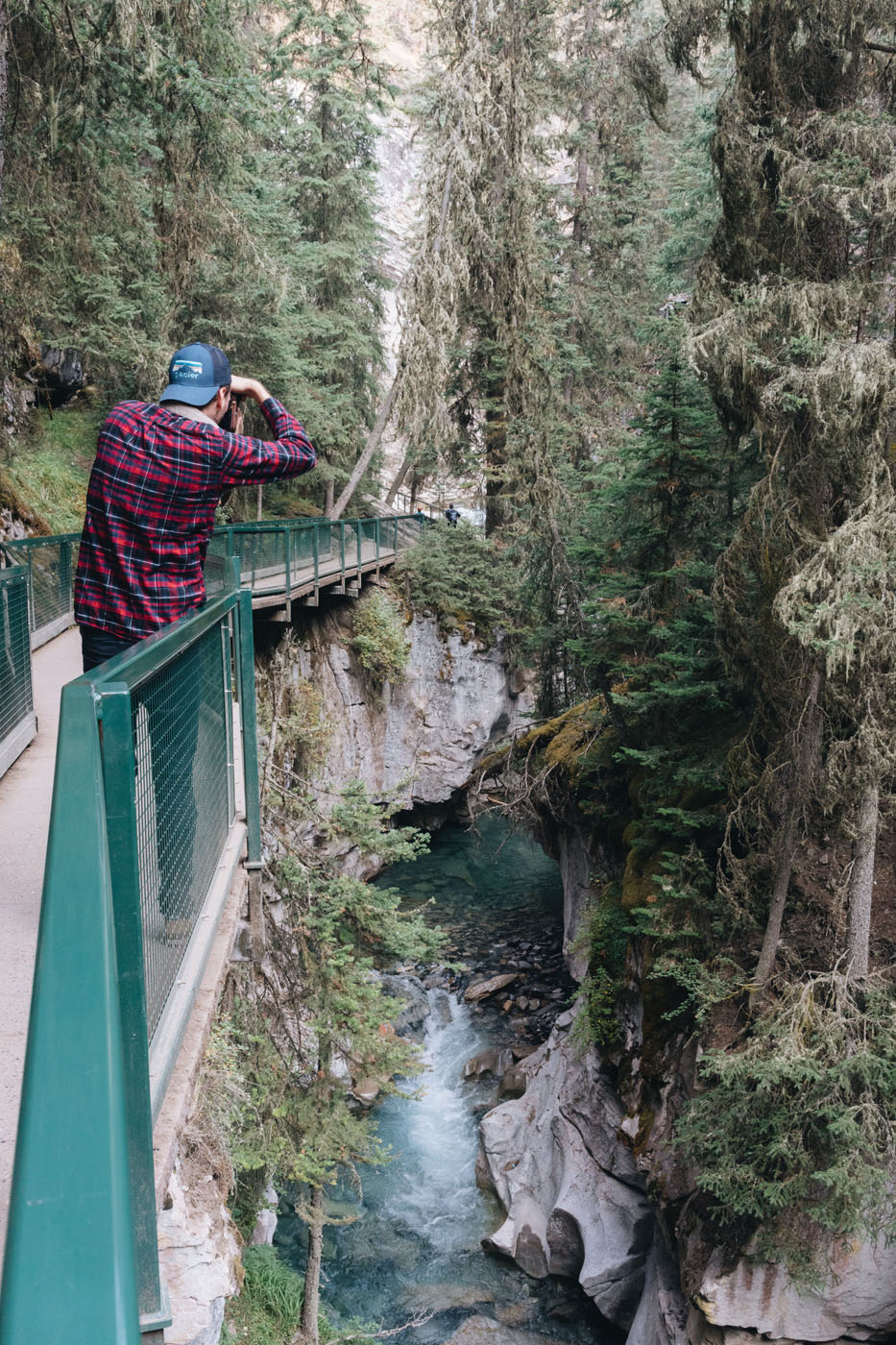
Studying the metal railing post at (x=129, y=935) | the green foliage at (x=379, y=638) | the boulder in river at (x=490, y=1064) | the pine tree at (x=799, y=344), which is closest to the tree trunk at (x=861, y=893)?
the pine tree at (x=799, y=344)

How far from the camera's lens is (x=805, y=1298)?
7.47 m

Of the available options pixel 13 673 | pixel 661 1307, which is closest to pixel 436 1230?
pixel 661 1307

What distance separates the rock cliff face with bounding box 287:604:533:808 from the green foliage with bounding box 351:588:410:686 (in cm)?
23

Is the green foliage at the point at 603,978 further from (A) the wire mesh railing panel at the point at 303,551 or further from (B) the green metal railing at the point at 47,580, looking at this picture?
(B) the green metal railing at the point at 47,580

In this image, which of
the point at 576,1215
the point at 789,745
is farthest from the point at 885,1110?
the point at 576,1215

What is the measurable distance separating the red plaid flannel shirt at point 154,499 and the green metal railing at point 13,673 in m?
2.53

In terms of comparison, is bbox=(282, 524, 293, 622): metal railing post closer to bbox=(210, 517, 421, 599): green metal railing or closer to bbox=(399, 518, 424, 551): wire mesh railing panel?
bbox=(210, 517, 421, 599): green metal railing

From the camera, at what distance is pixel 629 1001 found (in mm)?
10141

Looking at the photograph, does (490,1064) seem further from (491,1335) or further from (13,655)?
(13,655)

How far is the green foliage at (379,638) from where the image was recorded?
18.7 meters

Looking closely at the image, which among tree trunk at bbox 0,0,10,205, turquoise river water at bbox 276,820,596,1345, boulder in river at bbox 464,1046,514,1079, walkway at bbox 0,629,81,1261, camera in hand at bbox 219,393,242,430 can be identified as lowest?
turquoise river water at bbox 276,820,596,1345

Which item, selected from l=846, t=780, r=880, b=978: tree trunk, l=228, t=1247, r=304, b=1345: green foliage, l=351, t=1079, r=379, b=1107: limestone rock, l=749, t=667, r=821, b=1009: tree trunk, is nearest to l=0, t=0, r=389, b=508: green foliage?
l=749, t=667, r=821, b=1009: tree trunk

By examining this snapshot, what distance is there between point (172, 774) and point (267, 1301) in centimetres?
855

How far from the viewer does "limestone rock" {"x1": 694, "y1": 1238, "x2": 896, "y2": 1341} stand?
7.40 metres
